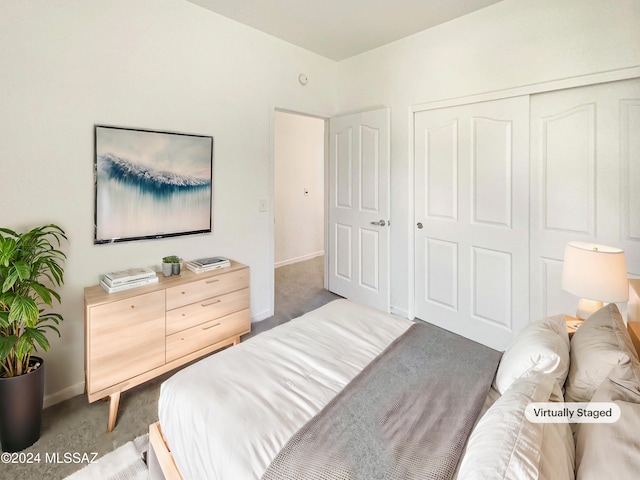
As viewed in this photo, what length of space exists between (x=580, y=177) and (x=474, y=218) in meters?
0.74

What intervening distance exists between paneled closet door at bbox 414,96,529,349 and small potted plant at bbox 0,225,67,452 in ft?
9.14

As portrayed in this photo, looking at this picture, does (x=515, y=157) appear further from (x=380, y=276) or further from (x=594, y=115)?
(x=380, y=276)

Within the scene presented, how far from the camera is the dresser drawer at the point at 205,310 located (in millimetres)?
2162

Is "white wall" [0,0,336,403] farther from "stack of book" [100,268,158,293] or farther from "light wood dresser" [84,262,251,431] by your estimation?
"light wood dresser" [84,262,251,431]

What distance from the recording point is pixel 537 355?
1165mm

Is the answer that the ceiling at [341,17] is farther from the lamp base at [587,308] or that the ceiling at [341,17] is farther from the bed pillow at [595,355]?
the bed pillow at [595,355]

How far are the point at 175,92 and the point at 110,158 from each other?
2.30 feet

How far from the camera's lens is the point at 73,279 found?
2070 mm

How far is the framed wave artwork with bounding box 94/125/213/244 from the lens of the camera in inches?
84.8

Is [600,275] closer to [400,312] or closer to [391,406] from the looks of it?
[391,406]

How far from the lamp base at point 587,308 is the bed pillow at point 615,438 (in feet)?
3.51

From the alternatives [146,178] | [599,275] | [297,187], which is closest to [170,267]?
[146,178]

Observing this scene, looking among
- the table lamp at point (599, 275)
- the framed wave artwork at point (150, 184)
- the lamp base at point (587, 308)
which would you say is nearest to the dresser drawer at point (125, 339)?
the framed wave artwork at point (150, 184)

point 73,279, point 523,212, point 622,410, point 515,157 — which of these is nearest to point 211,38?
point 73,279
